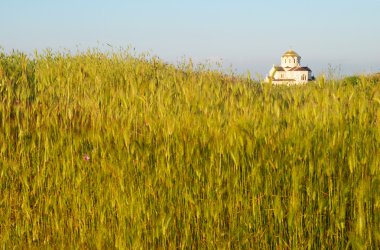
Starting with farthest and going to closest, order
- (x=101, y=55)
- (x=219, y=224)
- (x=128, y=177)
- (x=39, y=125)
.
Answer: (x=101, y=55)
(x=39, y=125)
(x=128, y=177)
(x=219, y=224)

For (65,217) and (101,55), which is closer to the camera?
(65,217)

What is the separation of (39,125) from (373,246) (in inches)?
111

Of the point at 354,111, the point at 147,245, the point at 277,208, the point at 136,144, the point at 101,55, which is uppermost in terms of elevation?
the point at 101,55

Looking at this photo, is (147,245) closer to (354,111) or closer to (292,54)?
(354,111)

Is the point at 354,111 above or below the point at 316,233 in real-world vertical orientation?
above

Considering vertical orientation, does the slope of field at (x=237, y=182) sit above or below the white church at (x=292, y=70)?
below

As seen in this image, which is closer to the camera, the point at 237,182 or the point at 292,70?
the point at 237,182

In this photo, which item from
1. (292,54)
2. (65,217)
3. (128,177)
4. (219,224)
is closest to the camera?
(219,224)

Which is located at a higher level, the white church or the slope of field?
the white church

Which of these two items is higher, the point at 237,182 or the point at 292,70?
the point at 292,70

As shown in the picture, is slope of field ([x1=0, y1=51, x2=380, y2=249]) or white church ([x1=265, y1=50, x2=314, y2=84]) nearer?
slope of field ([x1=0, y1=51, x2=380, y2=249])

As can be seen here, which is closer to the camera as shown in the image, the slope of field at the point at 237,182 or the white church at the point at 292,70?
the slope of field at the point at 237,182

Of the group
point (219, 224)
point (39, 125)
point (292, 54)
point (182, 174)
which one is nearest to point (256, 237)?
point (219, 224)

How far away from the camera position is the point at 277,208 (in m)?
3.07
